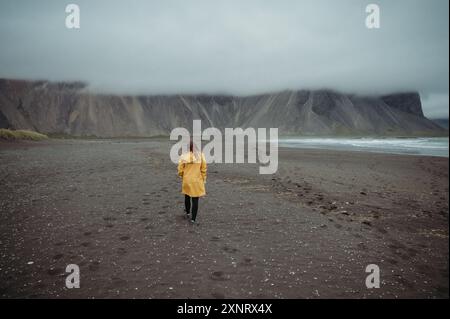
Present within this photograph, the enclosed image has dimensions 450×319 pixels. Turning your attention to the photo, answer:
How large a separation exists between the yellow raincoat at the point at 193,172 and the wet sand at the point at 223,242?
3.70ft

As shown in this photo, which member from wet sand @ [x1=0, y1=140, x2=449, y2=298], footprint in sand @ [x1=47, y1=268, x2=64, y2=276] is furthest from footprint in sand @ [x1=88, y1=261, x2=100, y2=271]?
footprint in sand @ [x1=47, y1=268, x2=64, y2=276]

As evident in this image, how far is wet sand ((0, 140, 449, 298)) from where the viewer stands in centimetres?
543

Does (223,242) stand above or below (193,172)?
below

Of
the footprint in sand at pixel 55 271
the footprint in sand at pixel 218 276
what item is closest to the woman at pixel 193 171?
the footprint in sand at pixel 218 276

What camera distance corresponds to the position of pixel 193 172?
8617mm

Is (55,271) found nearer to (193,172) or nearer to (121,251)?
(121,251)

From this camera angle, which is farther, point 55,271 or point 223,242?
point 223,242

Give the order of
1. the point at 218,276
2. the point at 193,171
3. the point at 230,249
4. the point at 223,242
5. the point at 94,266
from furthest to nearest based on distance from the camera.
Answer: the point at 193,171, the point at 223,242, the point at 230,249, the point at 94,266, the point at 218,276

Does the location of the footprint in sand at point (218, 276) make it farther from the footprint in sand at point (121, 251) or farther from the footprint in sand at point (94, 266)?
the footprint in sand at point (94, 266)

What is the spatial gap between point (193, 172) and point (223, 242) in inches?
88.5

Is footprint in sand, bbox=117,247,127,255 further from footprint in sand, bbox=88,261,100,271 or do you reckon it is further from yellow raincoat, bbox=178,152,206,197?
yellow raincoat, bbox=178,152,206,197

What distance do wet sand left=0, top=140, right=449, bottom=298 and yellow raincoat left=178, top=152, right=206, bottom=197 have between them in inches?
44.4

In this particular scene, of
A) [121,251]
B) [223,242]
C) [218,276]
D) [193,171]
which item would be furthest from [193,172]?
[218,276]
